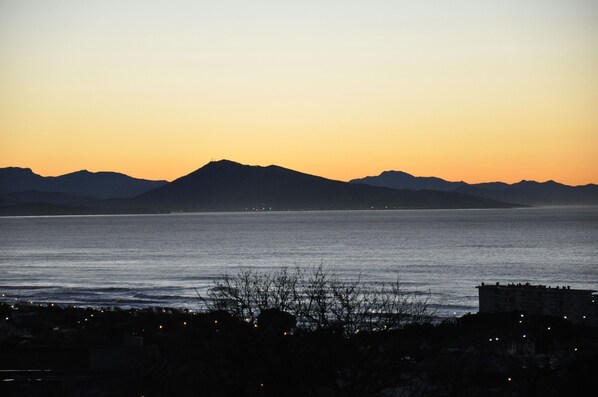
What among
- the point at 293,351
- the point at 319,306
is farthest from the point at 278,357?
Result: the point at 319,306

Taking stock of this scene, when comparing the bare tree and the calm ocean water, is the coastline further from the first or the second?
the calm ocean water

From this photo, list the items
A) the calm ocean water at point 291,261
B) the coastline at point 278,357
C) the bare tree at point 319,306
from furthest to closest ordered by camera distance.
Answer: the calm ocean water at point 291,261, the bare tree at point 319,306, the coastline at point 278,357

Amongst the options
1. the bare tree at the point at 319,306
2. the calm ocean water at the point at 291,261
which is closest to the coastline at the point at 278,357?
the bare tree at the point at 319,306

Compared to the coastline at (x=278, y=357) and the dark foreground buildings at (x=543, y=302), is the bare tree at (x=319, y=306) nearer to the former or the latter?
the coastline at (x=278, y=357)

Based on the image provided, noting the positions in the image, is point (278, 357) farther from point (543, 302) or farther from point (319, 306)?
point (543, 302)

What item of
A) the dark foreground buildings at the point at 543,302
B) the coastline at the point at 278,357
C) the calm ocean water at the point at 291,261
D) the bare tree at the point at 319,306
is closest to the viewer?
the coastline at the point at 278,357

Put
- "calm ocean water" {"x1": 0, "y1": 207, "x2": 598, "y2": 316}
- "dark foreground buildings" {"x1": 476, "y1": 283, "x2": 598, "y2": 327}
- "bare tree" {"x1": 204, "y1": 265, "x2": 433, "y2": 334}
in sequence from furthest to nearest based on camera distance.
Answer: "calm ocean water" {"x1": 0, "y1": 207, "x2": 598, "y2": 316}
"dark foreground buildings" {"x1": 476, "y1": 283, "x2": 598, "y2": 327}
"bare tree" {"x1": 204, "y1": 265, "x2": 433, "y2": 334}

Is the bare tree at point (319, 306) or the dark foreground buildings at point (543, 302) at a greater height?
the bare tree at point (319, 306)

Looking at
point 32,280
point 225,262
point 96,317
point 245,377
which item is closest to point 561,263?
point 225,262

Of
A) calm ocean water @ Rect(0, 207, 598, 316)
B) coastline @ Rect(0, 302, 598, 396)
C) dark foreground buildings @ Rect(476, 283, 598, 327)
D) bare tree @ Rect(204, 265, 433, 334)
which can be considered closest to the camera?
coastline @ Rect(0, 302, 598, 396)

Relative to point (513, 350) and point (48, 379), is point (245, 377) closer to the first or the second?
point (48, 379)

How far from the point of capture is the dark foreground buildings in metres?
34.0

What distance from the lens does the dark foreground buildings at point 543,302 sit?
3403 cm

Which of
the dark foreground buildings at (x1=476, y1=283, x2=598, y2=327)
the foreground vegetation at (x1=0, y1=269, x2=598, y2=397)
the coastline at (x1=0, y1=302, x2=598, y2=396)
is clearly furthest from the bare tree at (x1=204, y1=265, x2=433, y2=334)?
the dark foreground buildings at (x1=476, y1=283, x2=598, y2=327)
